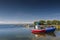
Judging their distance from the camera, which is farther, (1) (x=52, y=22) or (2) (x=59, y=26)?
(1) (x=52, y=22)

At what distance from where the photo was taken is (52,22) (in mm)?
16469

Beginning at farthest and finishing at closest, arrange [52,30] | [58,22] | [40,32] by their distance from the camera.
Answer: [58,22]
[52,30]
[40,32]

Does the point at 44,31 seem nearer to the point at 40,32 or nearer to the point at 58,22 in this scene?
the point at 40,32

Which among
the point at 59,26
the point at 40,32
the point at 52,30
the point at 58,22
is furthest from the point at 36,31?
the point at 58,22

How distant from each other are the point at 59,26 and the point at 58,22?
168cm

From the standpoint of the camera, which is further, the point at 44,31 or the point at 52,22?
the point at 52,22

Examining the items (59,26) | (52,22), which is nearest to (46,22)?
(52,22)

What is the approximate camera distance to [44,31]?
10.2 metres

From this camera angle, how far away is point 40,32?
9.98 meters

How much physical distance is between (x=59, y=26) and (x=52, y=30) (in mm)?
3687

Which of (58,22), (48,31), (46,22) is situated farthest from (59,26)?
(48,31)

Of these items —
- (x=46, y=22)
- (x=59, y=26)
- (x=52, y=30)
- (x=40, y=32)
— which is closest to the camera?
(x=40, y=32)

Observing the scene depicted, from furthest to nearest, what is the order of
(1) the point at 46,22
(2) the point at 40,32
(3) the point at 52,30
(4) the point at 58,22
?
(1) the point at 46,22 → (4) the point at 58,22 → (3) the point at 52,30 → (2) the point at 40,32

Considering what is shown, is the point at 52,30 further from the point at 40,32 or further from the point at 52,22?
the point at 52,22
